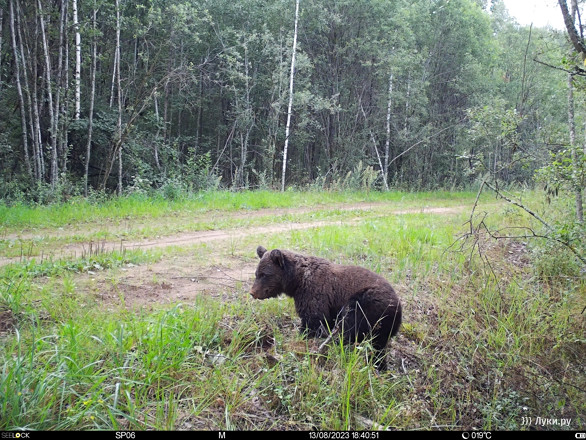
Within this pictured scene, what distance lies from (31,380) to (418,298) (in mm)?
4903

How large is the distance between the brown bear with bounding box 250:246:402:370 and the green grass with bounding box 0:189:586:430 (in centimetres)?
28

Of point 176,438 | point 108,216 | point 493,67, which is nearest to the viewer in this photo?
point 176,438

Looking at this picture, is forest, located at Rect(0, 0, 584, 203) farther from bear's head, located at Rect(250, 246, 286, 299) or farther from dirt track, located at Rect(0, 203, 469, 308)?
bear's head, located at Rect(250, 246, 286, 299)

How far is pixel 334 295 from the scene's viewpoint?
455 centimetres

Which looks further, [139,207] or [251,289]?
[139,207]

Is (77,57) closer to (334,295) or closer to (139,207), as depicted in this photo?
(139,207)

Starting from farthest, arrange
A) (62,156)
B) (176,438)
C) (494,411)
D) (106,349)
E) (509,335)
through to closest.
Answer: (62,156), (509,335), (494,411), (106,349), (176,438)

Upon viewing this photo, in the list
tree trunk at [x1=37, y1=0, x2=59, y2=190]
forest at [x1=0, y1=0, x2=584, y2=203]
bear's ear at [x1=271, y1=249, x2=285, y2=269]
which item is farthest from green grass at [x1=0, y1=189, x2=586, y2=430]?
forest at [x1=0, y1=0, x2=584, y2=203]

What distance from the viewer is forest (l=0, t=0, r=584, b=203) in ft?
59.1

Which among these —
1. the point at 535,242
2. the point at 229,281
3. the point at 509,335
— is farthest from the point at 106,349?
the point at 535,242

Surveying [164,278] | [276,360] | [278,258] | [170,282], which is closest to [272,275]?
[278,258]

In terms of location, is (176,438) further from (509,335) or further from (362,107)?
(362,107)

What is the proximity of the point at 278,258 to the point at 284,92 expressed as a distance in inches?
760

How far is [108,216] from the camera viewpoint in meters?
11.2
